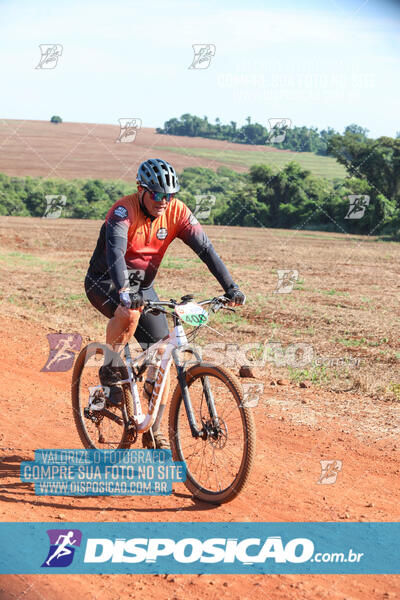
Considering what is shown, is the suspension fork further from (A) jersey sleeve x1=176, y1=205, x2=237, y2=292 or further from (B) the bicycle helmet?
(B) the bicycle helmet

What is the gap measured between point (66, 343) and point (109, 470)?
4908 millimetres

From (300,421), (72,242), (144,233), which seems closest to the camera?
(144,233)

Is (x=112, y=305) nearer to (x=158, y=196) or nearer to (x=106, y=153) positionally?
(x=158, y=196)

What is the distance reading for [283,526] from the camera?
4395 millimetres

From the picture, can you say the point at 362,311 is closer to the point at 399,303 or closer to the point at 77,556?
the point at 399,303

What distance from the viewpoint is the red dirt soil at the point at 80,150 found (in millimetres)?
55656

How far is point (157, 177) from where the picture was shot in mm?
4855

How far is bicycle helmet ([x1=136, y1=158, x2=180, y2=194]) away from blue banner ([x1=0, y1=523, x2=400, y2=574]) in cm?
228

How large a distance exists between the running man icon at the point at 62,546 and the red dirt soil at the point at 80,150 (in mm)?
49443

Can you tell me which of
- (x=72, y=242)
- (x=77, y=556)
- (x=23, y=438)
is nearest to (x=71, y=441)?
(x=23, y=438)

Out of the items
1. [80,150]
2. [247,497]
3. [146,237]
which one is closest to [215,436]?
[247,497]

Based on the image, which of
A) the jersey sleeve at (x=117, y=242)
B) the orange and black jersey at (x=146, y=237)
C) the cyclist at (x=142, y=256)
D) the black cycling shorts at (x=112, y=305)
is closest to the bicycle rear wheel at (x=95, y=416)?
the cyclist at (x=142, y=256)

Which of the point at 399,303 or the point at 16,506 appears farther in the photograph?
the point at 399,303

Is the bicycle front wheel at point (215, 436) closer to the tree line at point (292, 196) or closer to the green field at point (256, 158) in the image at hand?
the tree line at point (292, 196)
